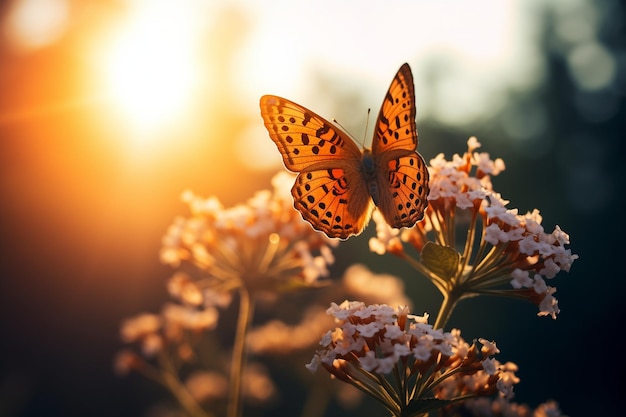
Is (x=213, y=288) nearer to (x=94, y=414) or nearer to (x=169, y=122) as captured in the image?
(x=94, y=414)

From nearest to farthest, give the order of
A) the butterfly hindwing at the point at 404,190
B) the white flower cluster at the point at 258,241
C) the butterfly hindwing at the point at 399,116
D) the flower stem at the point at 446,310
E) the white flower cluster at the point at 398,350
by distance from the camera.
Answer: the white flower cluster at the point at 398,350 < the flower stem at the point at 446,310 < the butterfly hindwing at the point at 404,190 < the butterfly hindwing at the point at 399,116 < the white flower cluster at the point at 258,241

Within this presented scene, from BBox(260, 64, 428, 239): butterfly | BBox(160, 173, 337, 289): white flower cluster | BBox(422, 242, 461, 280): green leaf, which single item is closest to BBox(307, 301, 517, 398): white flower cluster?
BBox(422, 242, 461, 280): green leaf

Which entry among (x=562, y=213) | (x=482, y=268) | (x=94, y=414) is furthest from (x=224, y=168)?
(x=482, y=268)

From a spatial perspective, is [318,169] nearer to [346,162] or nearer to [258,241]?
[346,162]

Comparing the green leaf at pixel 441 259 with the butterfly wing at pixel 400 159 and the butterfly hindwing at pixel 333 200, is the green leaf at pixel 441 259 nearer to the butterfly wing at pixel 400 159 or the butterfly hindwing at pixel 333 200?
the butterfly wing at pixel 400 159

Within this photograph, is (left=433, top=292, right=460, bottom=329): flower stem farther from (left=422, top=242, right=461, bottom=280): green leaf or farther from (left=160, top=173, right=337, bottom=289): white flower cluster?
(left=160, top=173, right=337, bottom=289): white flower cluster

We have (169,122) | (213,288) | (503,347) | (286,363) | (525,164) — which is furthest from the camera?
(525,164)

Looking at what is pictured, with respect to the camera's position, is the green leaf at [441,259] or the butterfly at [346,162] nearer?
the green leaf at [441,259]

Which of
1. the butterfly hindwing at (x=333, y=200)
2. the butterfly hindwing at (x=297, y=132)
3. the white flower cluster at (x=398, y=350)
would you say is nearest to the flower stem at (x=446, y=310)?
the white flower cluster at (x=398, y=350)
